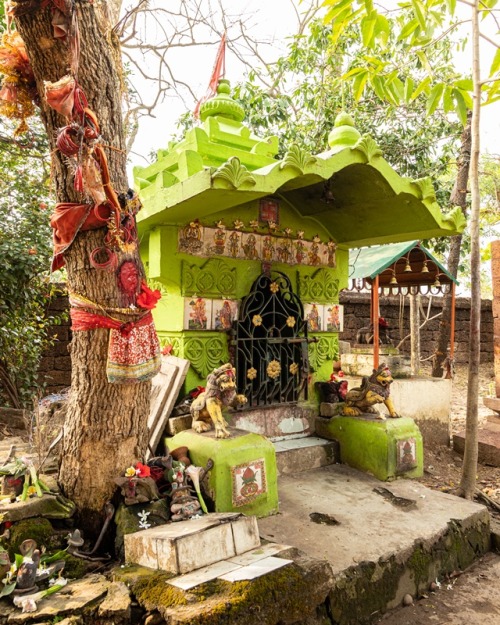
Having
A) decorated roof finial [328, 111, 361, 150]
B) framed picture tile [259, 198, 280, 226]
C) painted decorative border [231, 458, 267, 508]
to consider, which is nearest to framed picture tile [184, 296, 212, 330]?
framed picture tile [259, 198, 280, 226]

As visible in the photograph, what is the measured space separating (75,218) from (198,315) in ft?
5.78

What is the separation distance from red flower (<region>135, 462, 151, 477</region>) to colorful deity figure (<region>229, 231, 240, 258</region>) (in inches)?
91.7

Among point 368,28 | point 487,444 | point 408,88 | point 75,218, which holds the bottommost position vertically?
point 487,444

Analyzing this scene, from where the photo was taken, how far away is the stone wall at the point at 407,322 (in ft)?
40.8

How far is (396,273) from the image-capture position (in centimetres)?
808

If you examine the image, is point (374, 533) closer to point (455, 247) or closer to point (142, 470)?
point (142, 470)

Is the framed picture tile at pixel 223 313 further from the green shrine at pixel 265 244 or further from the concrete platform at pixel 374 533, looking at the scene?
the concrete platform at pixel 374 533

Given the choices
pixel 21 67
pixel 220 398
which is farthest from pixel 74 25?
pixel 220 398

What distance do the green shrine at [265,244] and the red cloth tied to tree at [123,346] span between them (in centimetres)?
97

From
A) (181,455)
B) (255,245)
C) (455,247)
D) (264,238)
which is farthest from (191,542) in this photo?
(455,247)

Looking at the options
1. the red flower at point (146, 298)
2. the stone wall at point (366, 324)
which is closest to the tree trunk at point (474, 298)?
the red flower at point (146, 298)

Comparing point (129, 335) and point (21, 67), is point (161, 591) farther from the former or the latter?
point (21, 67)

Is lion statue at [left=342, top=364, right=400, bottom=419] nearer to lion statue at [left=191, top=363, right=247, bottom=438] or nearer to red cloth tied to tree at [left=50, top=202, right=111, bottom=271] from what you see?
lion statue at [left=191, top=363, right=247, bottom=438]

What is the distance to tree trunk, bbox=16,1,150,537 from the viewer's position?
330cm
